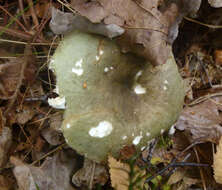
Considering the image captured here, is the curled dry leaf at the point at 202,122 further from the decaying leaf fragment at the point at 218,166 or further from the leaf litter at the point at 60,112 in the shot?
the decaying leaf fragment at the point at 218,166

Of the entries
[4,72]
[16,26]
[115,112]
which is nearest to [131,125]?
[115,112]

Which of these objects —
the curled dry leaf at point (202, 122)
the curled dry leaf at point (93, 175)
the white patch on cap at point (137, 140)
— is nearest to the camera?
the white patch on cap at point (137, 140)

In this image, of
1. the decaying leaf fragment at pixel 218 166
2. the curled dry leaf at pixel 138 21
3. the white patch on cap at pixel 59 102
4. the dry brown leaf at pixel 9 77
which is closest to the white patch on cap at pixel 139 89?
the curled dry leaf at pixel 138 21

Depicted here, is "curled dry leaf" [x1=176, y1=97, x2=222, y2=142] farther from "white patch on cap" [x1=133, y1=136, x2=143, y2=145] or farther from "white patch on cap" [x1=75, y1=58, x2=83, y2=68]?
"white patch on cap" [x1=75, y1=58, x2=83, y2=68]

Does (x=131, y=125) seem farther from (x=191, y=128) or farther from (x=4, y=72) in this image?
(x=4, y=72)

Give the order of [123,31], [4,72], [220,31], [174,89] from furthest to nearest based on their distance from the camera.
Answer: [220,31] < [4,72] < [174,89] < [123,31]

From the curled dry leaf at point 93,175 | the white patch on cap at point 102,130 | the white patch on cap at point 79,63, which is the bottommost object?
the curled dry leaf at point 93,175

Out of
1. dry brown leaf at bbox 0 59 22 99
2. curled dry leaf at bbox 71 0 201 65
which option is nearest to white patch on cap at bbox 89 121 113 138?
Answer: curled dry leaf at bbox 71 0 201 65
